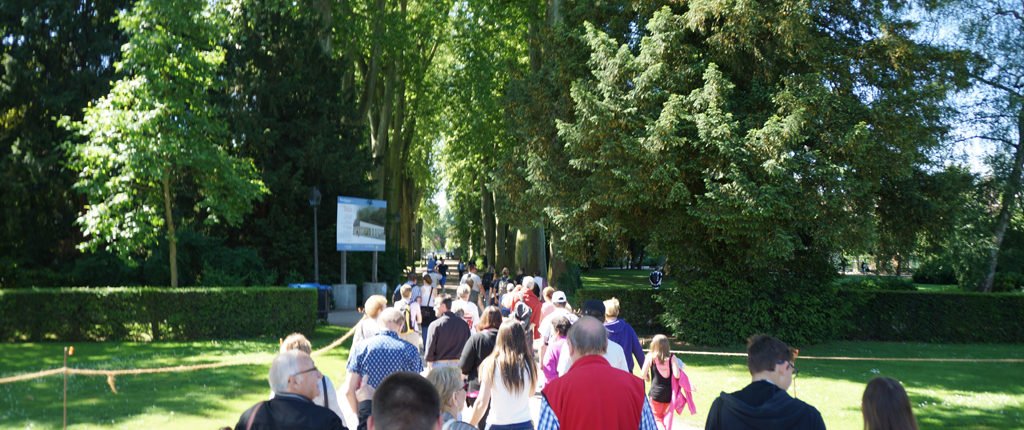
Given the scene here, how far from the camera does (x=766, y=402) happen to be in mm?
3977

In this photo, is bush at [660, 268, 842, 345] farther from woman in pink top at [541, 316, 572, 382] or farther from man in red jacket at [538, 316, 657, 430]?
man in red jacket at [538, 316, 657, 430]

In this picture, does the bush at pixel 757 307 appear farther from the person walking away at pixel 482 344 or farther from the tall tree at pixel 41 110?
the tall tree at pixel 41 110

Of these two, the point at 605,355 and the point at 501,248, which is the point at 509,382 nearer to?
the point at 605,355

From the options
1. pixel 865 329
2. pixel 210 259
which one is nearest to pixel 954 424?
pixel 865 329

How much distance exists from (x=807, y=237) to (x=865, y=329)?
4.87 m

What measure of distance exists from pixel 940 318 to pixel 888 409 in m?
20.9

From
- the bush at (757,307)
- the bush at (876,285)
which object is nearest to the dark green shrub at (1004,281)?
the bush at (876,285)

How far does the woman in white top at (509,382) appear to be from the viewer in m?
5.64

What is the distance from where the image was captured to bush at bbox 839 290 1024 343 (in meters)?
21.4

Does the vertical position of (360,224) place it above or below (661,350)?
above

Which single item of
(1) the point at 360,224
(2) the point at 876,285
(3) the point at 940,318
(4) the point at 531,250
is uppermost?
(1) the point at 360,224

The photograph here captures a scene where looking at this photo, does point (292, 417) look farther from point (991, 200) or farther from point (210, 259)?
point (991, 200)

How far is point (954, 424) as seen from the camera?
10305 mm

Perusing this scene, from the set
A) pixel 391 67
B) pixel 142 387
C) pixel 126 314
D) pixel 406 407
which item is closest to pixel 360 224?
pixel 126 314
